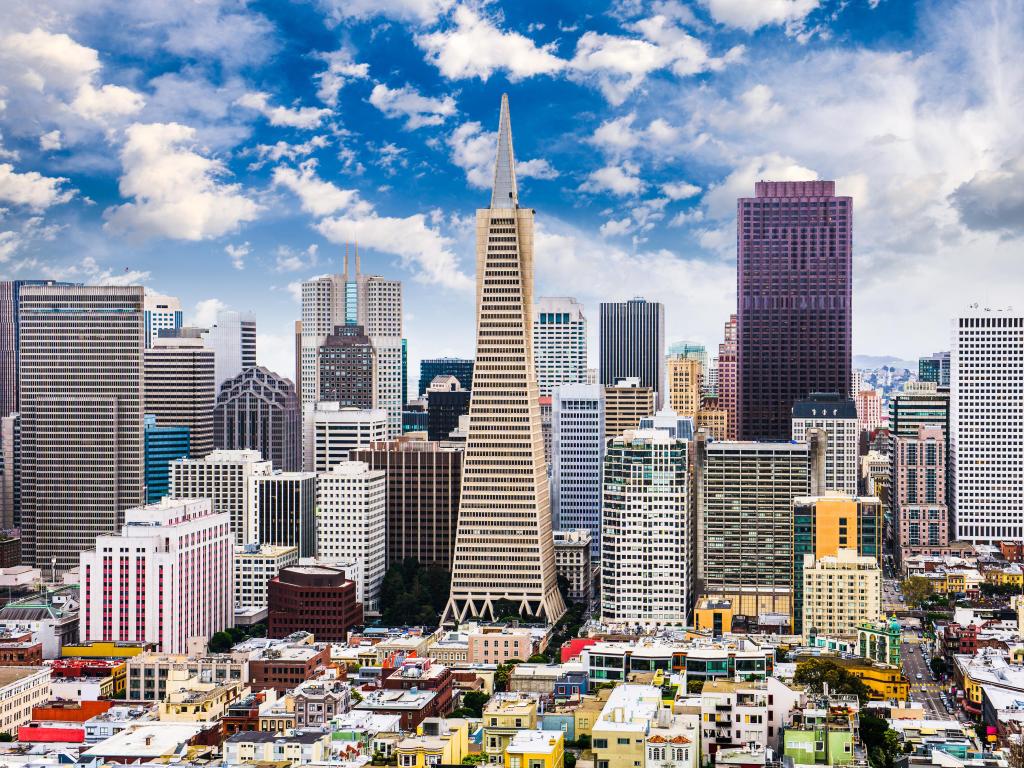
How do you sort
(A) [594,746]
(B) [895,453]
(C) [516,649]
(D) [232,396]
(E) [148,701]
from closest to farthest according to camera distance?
(A) [594,746], (E) [148,701], (C) [516,649], (B) [895,453], (D) [232,396]

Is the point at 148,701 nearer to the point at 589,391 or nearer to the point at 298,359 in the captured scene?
the point at 589,391

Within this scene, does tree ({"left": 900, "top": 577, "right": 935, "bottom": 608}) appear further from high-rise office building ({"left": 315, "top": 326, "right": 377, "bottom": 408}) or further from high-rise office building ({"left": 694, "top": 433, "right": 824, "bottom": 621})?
high-rise office building ({"left": 315, "top": 326, "right": 377, "bottom": 408})

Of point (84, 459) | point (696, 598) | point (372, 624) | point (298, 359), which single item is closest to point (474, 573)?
point (372, 624)

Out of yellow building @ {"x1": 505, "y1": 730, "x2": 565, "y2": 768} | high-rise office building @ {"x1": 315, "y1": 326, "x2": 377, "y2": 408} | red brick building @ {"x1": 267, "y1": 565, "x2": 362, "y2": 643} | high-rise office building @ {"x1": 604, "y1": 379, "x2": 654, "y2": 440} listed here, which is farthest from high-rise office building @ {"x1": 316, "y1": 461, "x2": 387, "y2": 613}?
high-rise office building @ {"x1": 315, "y1": 326, "x2": 377, "y2": 408}

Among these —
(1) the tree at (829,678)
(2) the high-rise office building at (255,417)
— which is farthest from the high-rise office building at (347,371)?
(1) the tree at (829,678)

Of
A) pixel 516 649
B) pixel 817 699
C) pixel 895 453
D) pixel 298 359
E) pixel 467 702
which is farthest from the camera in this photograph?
pixel 298 359

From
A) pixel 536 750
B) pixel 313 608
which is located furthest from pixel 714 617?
pixel 536 750
